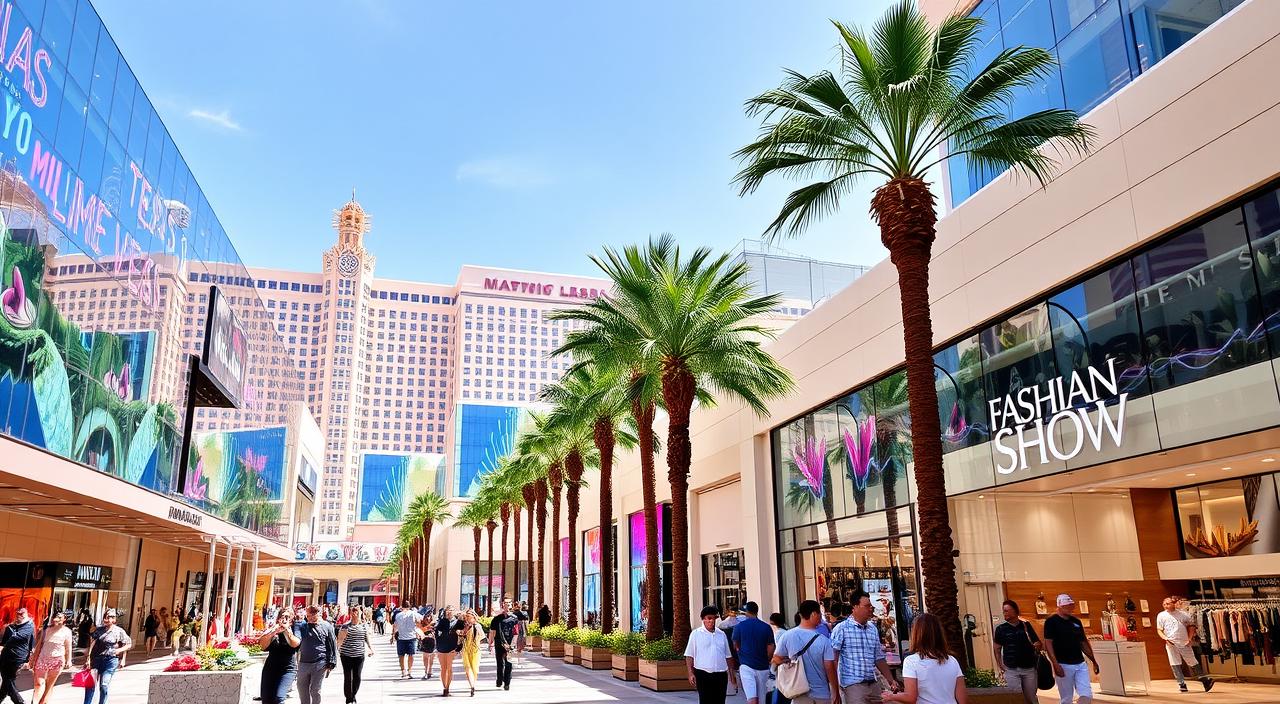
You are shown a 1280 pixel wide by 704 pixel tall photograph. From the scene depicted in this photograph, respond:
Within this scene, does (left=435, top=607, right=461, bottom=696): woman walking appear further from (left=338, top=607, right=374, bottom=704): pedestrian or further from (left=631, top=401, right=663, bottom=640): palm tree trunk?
(left=631, top=401, right=663, bottom=640): palm tree trunk

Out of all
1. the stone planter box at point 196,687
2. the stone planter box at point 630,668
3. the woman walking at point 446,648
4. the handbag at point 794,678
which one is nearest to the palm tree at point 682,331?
the stone planter box at point 630,668

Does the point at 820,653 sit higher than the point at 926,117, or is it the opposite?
the point at 926,117

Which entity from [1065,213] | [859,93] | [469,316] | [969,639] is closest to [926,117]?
[859,93]

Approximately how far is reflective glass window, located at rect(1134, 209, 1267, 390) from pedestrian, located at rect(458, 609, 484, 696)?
14626 millimetres

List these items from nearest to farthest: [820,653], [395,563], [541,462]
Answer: [820,653] < [541,462] < [395,563]

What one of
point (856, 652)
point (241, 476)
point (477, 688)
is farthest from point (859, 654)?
point (241, 476)

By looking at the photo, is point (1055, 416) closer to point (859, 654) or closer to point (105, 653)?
point (859, 654)

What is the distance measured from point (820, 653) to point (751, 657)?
2013 millimetres

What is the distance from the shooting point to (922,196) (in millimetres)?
12688

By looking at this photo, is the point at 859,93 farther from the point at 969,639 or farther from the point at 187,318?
the point at 187,318

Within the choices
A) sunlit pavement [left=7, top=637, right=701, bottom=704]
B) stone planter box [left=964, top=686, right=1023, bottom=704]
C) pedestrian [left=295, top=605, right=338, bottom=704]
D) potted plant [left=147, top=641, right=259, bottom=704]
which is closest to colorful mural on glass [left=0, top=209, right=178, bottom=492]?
sunlit pavement [left=7, top=637, right=701, bottom=704]

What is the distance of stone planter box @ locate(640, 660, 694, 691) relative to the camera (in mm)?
19141

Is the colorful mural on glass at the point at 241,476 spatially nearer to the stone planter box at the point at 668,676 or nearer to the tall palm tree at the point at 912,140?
the stone planter box at the point at 668,676

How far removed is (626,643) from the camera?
2288cm
